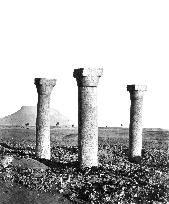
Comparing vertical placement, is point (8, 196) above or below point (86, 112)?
below

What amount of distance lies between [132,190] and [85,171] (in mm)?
2787

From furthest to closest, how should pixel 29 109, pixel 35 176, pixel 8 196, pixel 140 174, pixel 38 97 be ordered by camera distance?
1. pixel 29 109
2. pixel 38 97
3. pixel 140 174
4. pixel 35 176
5. pixel 8 196

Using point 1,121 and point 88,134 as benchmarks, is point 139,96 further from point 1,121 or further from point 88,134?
point 1,121

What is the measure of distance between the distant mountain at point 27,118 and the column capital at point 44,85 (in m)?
84.8

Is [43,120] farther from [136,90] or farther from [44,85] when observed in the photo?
[136,90]

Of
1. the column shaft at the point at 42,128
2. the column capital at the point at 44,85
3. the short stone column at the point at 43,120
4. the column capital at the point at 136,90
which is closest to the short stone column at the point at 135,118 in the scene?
the column capital at the point at 136,90

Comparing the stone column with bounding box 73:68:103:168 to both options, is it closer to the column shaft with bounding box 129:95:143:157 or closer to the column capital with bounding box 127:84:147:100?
the column capital with bounding box 127:84:147:100

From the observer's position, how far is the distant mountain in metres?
107

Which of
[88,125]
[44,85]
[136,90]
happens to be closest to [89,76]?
[88,125]

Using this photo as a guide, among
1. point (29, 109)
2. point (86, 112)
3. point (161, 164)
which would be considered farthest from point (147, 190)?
point (29, 109)

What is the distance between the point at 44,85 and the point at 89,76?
444cm

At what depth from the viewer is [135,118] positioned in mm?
21234

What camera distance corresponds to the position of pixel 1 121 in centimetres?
10850

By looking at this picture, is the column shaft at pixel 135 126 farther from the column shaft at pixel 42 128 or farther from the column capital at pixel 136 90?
the column shaft at pixel 42 128
